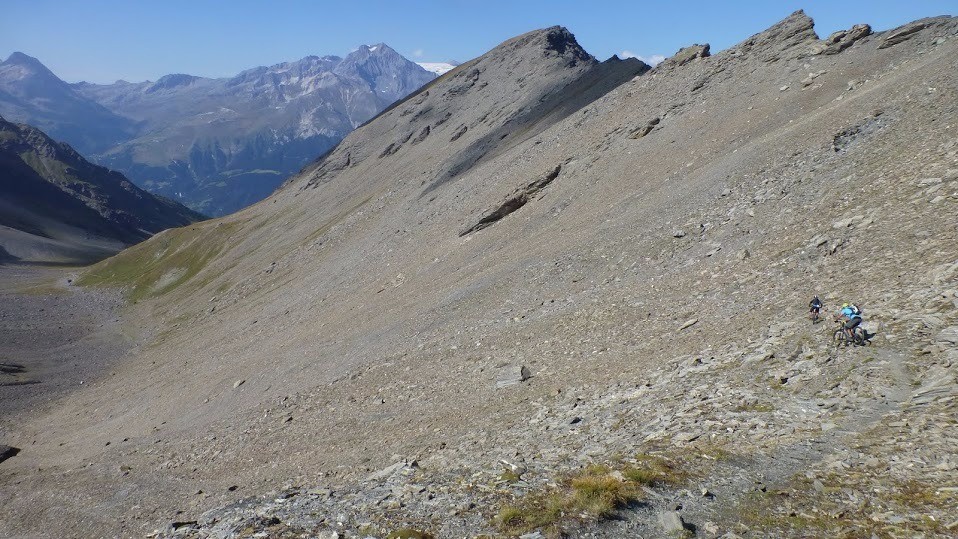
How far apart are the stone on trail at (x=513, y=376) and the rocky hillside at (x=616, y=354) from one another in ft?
1.18

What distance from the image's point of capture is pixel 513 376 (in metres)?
23.4

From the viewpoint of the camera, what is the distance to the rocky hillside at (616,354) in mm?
12336

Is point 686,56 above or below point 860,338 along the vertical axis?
above

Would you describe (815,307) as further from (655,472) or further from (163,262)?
(163,262)

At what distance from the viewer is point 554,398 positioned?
67.4ft

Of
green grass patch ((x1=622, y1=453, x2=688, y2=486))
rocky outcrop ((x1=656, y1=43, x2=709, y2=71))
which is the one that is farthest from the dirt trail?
rocky outcrop ((x1=656, y1=43, x2=709, y2=71))

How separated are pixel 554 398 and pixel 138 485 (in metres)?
20.8

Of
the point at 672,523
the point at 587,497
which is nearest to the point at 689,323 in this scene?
the point at 587,497

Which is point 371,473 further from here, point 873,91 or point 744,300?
point 873,91

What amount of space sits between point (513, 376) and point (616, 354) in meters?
4.25

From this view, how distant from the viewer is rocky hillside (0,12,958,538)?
40.5 feet

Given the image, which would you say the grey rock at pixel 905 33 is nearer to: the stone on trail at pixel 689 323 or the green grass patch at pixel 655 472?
the stone on trail at pixel 689 323

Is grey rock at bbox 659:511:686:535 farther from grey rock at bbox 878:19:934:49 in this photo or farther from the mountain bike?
grey rock at bbox 878:19:934:49

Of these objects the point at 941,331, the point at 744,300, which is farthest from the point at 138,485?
the point at 941,331
